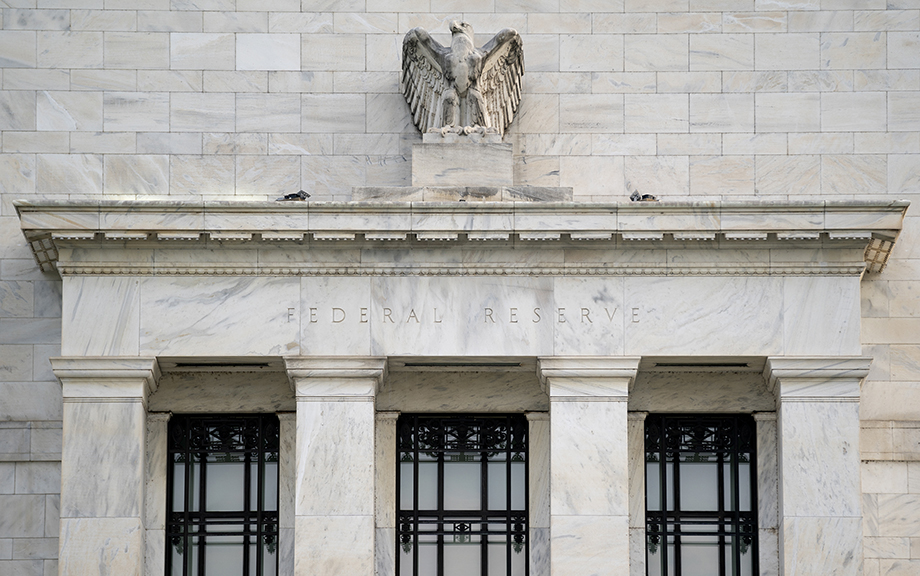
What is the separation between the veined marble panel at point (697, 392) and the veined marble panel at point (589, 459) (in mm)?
1474

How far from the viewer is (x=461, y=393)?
25.5 metres

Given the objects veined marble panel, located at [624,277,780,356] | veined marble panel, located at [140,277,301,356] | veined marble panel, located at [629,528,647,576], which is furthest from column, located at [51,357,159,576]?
veined marble panel, located at [629,528,647,576]

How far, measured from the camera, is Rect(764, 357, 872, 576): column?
2353 centimetres

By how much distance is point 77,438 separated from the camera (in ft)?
78.3

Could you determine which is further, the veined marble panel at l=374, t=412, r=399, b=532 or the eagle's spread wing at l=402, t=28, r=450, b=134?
the eagle's spread wing at l=402, t=28, r=450, b=134

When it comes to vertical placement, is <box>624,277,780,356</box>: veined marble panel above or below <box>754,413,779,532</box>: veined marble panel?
above

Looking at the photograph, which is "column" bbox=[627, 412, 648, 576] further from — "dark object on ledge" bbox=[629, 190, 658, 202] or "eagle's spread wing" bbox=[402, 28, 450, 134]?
"eagle's spread wing" bbox=[402, 28, 450, 134]

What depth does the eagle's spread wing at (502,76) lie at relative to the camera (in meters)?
25.9

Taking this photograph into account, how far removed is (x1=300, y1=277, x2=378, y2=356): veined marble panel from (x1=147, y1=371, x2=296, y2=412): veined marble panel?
149 cm

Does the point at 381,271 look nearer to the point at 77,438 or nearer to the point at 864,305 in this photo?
the point at 77,438

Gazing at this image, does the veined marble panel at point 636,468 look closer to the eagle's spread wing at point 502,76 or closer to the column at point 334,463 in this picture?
the column at point 334,463

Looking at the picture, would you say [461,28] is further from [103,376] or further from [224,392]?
[103,376]

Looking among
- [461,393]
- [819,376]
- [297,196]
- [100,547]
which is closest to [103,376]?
[100,547]

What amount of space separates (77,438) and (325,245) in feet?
15.6
